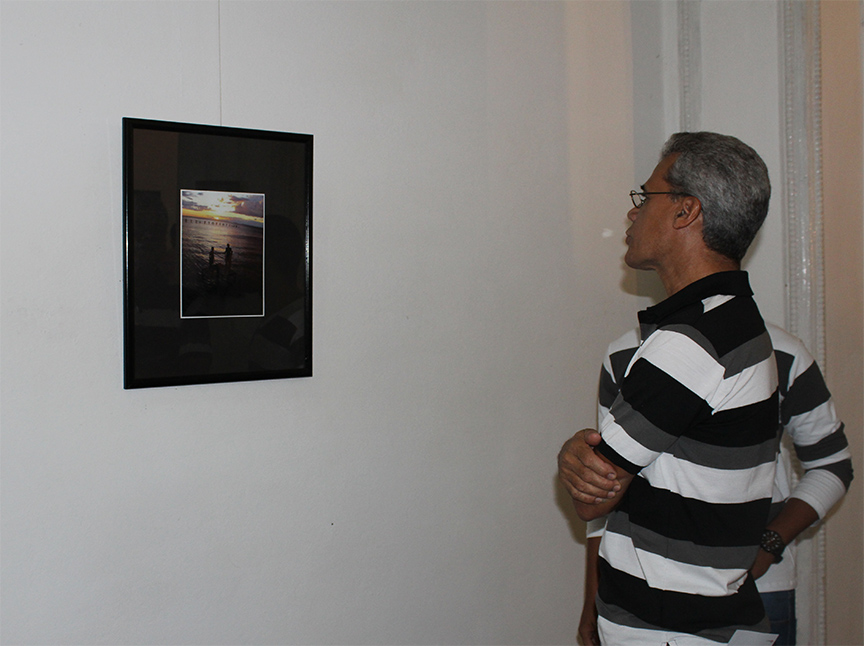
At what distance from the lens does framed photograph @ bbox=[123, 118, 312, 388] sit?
159 cm

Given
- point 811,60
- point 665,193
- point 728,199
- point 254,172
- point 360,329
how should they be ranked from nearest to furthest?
1. point 728,199
2. point 665,193
3. point 254,172
4. point 360,329
5. point 811,60

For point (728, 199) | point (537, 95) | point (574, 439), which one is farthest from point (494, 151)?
point (574, 439)

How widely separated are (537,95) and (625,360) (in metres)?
0.92

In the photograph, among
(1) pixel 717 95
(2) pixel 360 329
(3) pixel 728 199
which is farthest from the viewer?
(1) pixel 717 95

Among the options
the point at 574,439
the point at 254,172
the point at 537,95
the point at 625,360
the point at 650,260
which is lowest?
the point at 574,439

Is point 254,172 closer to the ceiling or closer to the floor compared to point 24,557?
closer to the ceiling

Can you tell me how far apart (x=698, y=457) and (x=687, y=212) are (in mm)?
513

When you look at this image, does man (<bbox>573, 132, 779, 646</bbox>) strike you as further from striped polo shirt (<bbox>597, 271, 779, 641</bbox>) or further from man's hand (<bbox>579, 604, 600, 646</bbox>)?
man's hand (<bbox>579, 604, 600, 646</bbox>)

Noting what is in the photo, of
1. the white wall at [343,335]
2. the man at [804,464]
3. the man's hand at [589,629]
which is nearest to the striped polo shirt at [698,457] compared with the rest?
the man at [804,464]

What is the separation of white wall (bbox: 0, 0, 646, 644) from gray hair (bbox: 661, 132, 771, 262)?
761 millimetres

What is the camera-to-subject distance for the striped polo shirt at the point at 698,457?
1.23 m

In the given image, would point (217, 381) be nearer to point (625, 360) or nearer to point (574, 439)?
point (574, 439)

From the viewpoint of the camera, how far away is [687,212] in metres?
1.44

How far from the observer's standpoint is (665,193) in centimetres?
149
